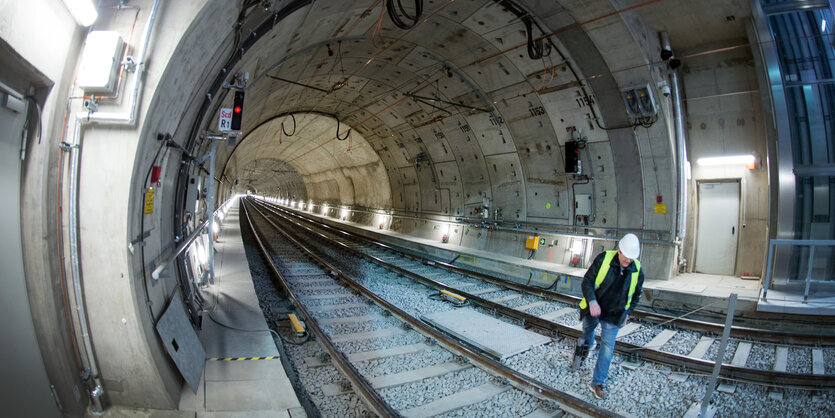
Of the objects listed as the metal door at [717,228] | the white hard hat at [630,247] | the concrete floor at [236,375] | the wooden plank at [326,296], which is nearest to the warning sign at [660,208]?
Answer: the metal door at [717,228]

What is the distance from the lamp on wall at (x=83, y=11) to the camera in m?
2.59

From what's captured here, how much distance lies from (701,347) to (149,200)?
25.9 feet

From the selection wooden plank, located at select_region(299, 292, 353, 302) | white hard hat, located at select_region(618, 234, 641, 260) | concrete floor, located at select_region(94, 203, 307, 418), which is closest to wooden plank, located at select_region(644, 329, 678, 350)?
white hard hat, located at select_region(618, 234, 641, 260)

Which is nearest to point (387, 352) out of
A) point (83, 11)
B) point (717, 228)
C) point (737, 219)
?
point (83, 11)

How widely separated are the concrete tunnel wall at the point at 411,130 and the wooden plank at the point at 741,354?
3456mm

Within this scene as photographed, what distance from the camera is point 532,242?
11.8m

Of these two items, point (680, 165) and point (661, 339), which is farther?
point (680, 165)

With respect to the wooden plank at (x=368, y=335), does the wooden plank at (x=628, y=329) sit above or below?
above

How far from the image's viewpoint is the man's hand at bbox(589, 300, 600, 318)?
4277 millimetres

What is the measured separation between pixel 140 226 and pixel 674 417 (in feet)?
18.7

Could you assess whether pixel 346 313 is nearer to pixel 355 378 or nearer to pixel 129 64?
pixel 355 378

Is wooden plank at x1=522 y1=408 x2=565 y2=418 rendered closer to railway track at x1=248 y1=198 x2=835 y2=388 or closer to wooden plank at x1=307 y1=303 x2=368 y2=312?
railway track at x1=248 y1=198 x2=835 y2=388

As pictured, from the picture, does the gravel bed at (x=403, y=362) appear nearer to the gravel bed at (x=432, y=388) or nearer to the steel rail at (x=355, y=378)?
the steel rail at (x=355, y=378)

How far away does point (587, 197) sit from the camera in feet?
34.6
